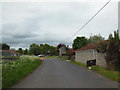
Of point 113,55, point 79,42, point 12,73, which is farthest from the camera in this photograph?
point 79,42

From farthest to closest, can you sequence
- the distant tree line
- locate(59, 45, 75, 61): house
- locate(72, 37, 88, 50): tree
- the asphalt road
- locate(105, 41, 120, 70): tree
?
the distant tree line, locate(72, 37, 88, 50): tree, locate(59, 45, 75, 61): house, locate(105, 41, 120, 70): tree, the asphalt road

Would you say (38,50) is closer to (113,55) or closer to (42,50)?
(42,50)

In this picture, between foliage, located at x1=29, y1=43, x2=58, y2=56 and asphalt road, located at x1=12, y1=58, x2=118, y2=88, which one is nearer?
asphalt road, located at x1=12, y1=58, x2=118, y2=88

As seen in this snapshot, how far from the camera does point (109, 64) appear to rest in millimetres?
15930

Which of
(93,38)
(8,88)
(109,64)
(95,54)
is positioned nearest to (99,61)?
(95,54)

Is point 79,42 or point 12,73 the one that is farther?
point 79,42

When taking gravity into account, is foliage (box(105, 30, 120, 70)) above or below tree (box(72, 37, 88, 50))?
below

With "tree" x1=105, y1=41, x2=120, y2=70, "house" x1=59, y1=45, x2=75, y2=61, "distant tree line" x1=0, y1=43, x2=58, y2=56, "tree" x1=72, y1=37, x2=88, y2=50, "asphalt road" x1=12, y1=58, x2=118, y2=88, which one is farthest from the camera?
"distant tree line" x1=0, y1=43, x2=58, y2=56

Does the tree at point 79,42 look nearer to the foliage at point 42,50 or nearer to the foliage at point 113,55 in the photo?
the foliage at point 42,50

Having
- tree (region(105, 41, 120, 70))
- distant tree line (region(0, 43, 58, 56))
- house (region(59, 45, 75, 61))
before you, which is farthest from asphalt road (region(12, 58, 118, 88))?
distant tree line (region(0, 43, 58, 56))

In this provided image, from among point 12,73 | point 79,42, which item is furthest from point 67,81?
point 79,42

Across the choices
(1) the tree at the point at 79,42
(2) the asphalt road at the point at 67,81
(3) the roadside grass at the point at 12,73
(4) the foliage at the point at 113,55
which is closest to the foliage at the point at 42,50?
(1) the tree at the point at 79,42

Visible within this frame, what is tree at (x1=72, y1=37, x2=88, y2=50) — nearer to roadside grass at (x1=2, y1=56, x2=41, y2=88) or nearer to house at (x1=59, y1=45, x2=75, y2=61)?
house at (x1=59, y1=45, x2=75, y2=61)

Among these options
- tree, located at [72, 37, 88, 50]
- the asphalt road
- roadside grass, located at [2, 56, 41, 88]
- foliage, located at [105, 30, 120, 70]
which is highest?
tree, located at [72, 37, 88, 50]
